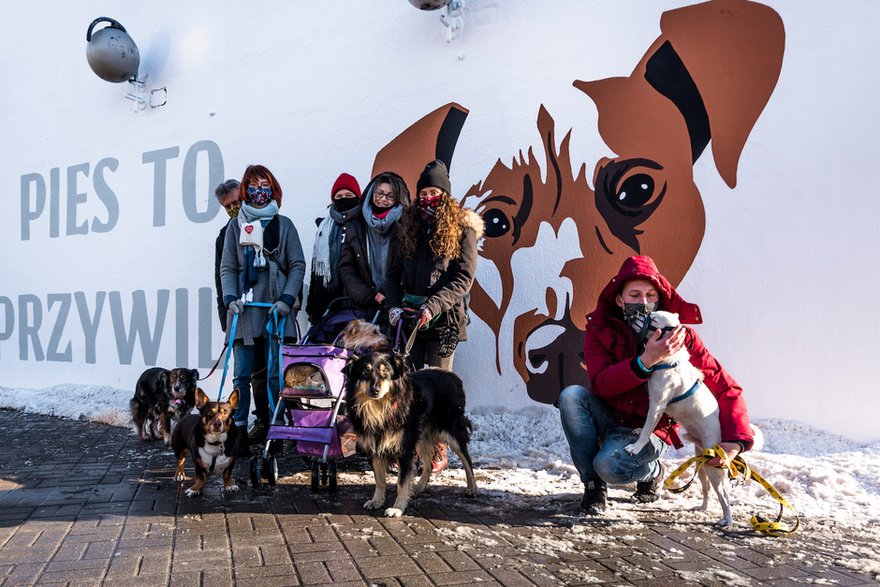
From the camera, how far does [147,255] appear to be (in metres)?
7.67

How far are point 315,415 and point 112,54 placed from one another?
567 cm

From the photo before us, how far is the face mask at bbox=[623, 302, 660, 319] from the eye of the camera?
331 cm

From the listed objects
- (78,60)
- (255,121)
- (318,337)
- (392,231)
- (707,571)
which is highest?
(78,60)

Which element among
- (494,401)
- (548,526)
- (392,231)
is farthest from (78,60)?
(548,526)

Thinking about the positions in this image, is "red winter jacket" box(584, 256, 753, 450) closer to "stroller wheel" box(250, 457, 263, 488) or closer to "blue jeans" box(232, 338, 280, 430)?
"stroller wheel" box(250, 457, 263, 488)

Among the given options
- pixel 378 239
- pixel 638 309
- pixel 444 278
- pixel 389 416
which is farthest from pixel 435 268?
pixel 638 309

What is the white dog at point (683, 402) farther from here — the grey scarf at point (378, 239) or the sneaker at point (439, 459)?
the grey scarf at point (378, 239)

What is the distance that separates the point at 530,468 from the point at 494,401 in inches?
41.7

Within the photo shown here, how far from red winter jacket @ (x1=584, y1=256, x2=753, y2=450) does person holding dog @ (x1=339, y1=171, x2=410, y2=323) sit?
1.69 m

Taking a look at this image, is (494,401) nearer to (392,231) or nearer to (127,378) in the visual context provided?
(392,231)

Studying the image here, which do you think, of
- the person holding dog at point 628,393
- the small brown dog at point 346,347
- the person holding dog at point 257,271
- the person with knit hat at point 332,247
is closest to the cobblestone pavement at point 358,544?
the person holding dog at point 628,393

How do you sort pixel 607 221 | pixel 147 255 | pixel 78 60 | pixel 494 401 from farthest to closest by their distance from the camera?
1. pixel 78 60
2. pixel 147 255
3. pixel 494 401
4. pixel 607 221

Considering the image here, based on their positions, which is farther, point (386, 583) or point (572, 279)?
point (572, 279)

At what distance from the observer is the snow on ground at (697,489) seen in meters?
3.53
